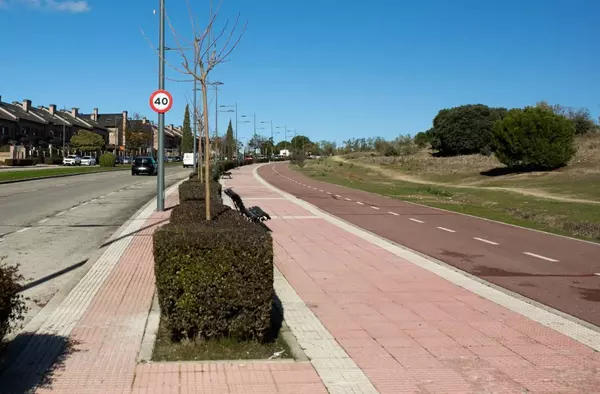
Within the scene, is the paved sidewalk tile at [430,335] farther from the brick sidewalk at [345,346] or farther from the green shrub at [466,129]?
the green shrub at [466,129]

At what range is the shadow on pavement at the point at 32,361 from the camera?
13.5ft

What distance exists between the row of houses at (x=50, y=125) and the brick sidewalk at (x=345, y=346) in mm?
82429

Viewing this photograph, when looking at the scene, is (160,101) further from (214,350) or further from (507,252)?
(214,350)

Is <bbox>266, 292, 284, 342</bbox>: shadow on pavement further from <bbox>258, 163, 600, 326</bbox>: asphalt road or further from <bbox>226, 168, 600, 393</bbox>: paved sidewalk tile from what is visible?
<bbox>258, 163, 600, 326</bbox>: asphalt road

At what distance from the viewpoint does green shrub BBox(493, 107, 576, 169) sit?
154 feet

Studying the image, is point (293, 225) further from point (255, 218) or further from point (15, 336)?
point (15, 336)

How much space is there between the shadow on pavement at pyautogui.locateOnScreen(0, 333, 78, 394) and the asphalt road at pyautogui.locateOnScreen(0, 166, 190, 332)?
0.43m

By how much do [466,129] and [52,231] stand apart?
74.3 m

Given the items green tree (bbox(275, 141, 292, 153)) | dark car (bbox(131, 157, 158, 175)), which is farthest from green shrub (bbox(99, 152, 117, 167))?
green tree (bbox(275, 141, 292, 153))

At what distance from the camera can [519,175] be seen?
158ft

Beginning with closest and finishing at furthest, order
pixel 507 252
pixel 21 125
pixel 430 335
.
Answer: pixel 430 335 → pixel 507 252 → pixel 21 125

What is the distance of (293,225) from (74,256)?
5932mm

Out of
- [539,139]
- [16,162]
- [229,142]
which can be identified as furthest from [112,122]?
[539,139]

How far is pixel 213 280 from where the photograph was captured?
15.4 feet
